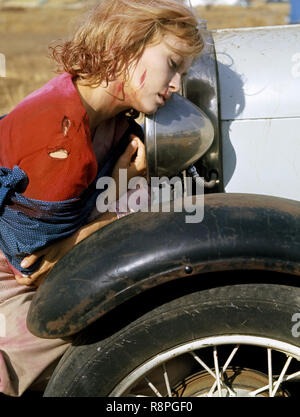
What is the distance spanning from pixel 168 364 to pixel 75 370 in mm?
282

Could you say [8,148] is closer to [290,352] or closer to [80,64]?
[80,64]

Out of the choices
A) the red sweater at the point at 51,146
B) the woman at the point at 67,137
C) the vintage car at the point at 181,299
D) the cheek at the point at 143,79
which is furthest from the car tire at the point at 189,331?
the cheek at the point at 143,79

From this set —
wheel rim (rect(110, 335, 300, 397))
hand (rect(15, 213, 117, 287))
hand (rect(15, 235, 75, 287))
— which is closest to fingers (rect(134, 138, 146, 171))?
hand (rect(15, 213, 117, 287))

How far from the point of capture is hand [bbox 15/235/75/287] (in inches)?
66.2

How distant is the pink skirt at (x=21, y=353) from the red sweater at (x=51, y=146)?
40 cm

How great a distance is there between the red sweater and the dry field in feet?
1.27

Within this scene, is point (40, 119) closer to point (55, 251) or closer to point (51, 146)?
point (51, 146)

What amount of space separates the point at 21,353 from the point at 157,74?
3.09 feet

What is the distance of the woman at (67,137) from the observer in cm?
159

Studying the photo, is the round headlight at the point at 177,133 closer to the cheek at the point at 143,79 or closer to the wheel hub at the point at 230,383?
the cheek at the point at 143,79

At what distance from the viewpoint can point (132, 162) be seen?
1.91 meters

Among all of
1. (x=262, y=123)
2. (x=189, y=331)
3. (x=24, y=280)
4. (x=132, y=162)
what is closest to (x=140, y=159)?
(x=132, y=162)
